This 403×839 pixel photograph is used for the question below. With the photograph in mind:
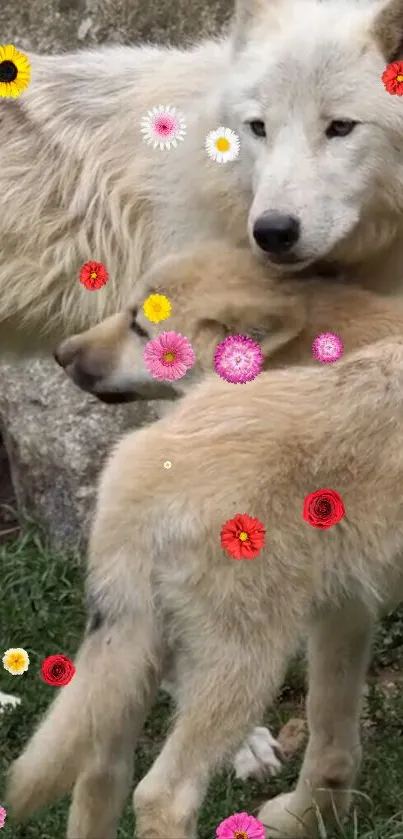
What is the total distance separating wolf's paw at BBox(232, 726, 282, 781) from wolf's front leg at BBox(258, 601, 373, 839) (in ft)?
1.94

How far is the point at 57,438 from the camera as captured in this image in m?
6.48

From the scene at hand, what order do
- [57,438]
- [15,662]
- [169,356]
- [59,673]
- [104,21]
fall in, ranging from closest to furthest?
1. [59,673]
2. [169,356]
3. [15,662]
4. [104,21]
5. [57,438]

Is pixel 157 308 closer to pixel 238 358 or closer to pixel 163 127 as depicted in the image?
pixel 238 358

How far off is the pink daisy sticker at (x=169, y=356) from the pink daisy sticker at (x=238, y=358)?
0.28 ft

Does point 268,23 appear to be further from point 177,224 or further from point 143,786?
point 143,786

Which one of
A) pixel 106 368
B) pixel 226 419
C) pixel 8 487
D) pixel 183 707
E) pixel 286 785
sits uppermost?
pixel 226 419

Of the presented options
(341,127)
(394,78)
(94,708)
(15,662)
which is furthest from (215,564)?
(394,78)

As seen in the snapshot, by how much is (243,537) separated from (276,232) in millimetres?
1090

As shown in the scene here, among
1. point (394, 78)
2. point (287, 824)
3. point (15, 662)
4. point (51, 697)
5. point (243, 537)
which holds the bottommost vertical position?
point (51, 697)

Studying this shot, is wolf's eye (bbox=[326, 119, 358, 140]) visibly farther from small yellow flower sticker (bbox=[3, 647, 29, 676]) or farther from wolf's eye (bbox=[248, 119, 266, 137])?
small yellow flower sticker (bbox=[3, 647, 29, 676])

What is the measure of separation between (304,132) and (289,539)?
140 cm

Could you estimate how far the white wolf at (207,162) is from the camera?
3787mm

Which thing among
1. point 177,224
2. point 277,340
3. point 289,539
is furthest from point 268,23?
point 289,539

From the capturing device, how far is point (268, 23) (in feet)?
13.6
